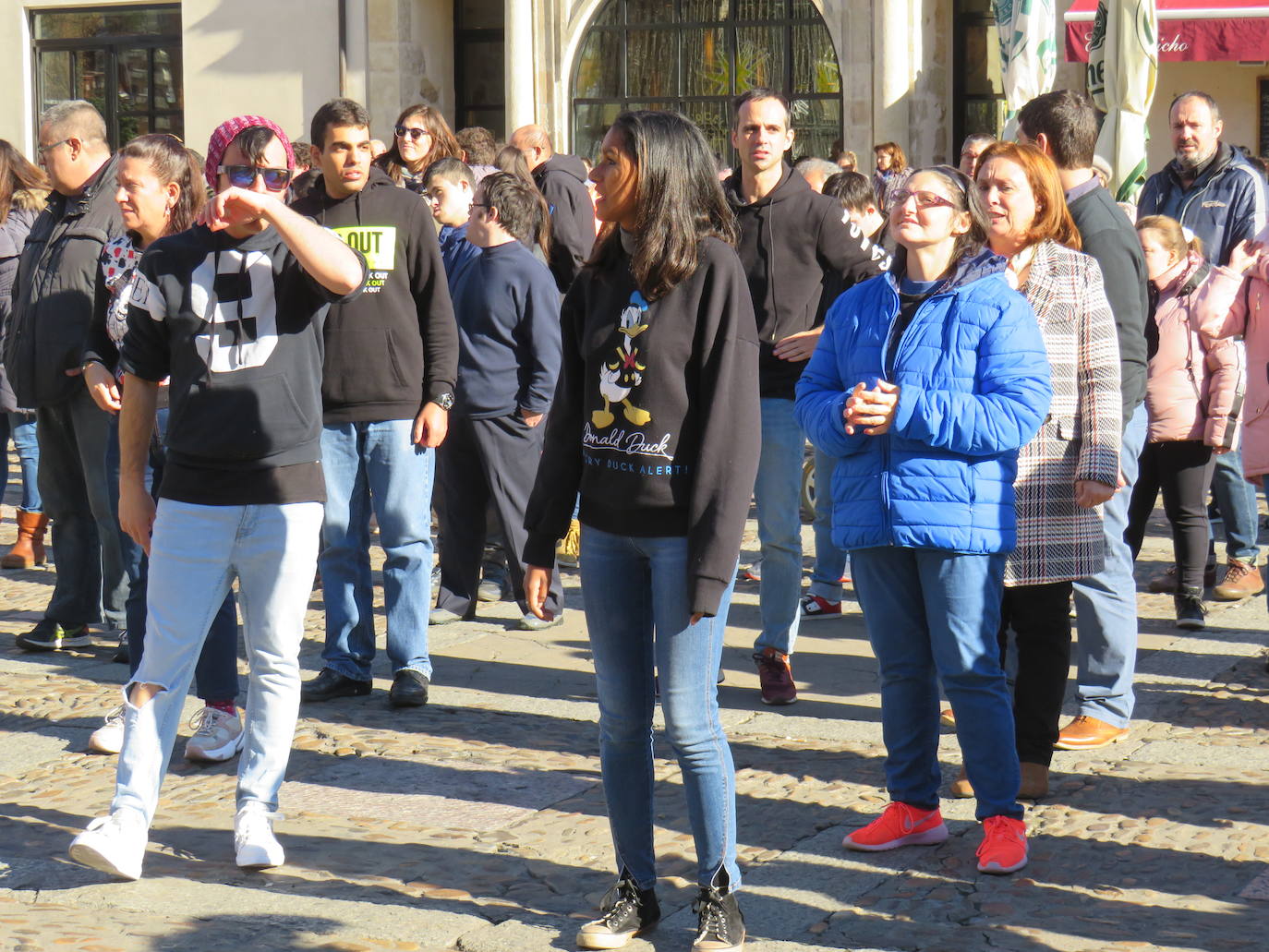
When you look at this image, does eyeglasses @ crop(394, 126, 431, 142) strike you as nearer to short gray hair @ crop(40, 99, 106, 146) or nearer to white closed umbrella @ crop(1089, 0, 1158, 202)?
short gray hair @ crop(40, 99, 106, 146)

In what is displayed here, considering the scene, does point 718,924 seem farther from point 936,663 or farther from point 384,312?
point 384,312

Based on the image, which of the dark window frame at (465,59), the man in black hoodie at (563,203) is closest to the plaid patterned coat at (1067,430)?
the man in black hoodie at (563,203)

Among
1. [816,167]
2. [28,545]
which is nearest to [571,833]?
[28,545]

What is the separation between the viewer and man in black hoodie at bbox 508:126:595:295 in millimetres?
9383

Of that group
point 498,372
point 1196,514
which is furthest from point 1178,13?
point 498,372

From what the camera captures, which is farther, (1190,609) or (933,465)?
(1190,609)

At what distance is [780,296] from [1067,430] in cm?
157

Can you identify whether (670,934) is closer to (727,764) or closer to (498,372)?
(727,764)

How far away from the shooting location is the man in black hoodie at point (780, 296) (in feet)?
20.6

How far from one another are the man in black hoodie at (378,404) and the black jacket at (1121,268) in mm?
2271

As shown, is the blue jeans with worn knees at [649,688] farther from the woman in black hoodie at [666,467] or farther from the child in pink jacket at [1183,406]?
the child in pink jacket at [1183,406]

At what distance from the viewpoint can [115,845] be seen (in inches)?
175

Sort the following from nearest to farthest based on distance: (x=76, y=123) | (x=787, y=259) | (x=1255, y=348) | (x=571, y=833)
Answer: (x=571, y=833)
(x=787, y=259)
(x=1255, y=348)
(x=76, y=123)

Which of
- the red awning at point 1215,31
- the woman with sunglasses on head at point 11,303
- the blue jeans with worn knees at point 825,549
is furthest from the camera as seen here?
the red awning at point 1215,31
